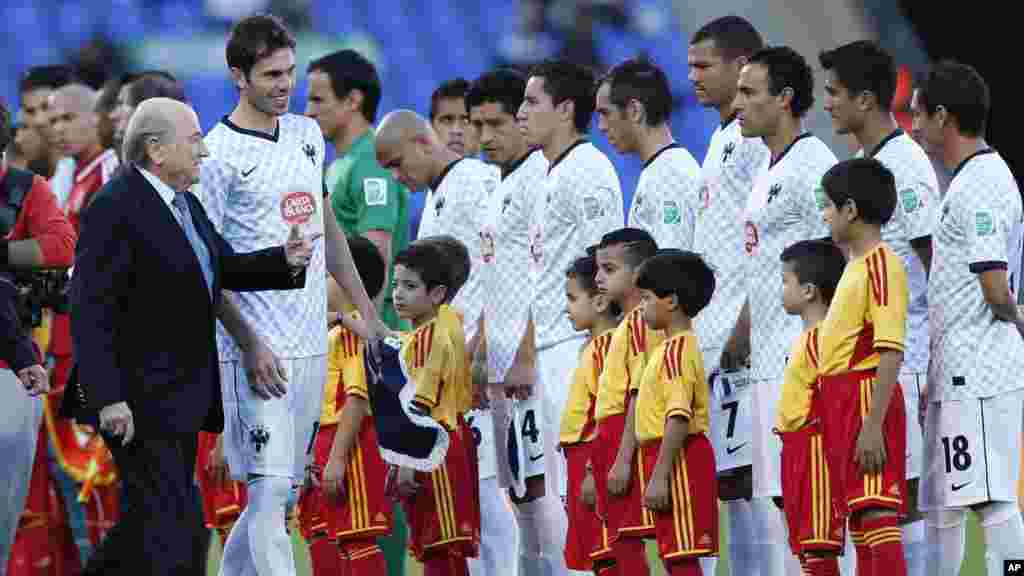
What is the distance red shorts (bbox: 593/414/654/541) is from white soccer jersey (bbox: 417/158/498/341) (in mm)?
1323

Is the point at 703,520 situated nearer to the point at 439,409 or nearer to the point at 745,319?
the point at 745,319

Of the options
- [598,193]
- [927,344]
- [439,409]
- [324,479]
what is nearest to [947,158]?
[927,344]

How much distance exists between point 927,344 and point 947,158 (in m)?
0.69

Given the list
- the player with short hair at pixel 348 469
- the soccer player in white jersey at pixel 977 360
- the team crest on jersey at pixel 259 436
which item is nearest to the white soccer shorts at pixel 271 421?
the team crest on jersey at pixel 259 436

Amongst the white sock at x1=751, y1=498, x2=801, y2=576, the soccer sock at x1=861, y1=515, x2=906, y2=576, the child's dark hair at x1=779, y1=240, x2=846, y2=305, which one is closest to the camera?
the soccer sock at x1=861, y1=515, x2=906, y2=576

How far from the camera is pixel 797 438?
20.7 feet

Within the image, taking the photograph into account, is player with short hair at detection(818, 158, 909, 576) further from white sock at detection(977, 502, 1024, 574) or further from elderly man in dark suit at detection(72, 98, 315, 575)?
elderly man in dark suit at detection(72, 98, 315, 575)

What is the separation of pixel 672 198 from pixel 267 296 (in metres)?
1.49

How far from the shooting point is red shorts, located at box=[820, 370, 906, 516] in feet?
19.7

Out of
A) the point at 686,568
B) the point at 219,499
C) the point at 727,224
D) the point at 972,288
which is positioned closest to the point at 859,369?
the point at 972,288

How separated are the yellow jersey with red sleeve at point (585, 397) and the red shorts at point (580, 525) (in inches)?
1.9

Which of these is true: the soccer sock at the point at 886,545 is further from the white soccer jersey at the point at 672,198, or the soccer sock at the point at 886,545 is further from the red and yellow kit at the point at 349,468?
the red and yellow kit at the point at 349,468

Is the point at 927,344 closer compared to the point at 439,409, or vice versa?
the point at 927,344

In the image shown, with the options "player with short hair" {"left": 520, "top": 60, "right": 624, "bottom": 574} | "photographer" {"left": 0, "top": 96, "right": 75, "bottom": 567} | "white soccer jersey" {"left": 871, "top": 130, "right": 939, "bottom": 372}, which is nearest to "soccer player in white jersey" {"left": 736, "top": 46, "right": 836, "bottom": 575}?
"white soccer jersey" {"left": 871, "top": 130, "right": 939, "bottom": 372}
